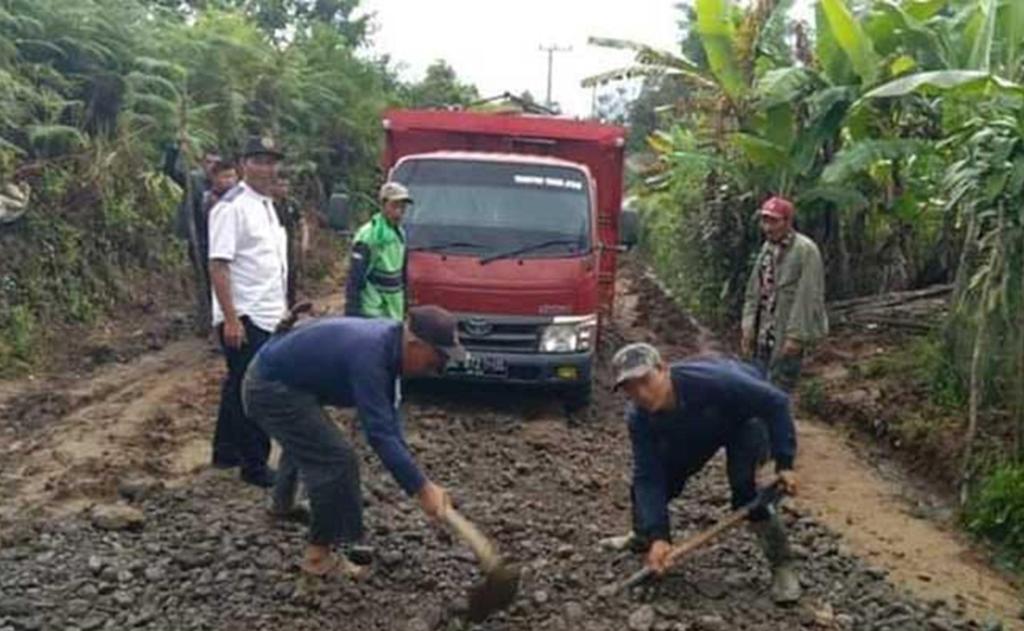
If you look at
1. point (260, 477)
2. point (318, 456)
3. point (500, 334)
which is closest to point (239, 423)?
point (260, 477)

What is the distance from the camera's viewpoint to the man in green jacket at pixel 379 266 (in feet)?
27.1

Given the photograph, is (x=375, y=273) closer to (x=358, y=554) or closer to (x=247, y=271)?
(x=247, y=271)

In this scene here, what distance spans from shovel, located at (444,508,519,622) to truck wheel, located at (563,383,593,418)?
15.7 feet

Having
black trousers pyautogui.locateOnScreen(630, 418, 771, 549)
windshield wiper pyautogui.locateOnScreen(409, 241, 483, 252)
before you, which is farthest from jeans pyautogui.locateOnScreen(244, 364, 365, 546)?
windshield wiper pyautogui.locateOnScreen(409, 241, 483, 252)

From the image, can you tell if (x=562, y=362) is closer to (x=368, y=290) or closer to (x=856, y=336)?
(x=368, y=290)

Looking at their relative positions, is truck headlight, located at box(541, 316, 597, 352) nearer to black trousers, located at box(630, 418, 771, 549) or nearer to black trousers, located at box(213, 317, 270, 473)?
black trousers, located at box(213, 317, 270, 473)

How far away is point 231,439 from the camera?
7.52 metres

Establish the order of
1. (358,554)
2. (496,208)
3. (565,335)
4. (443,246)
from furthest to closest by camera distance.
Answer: (496,208)
(443,246)
(565,335)
(358,554)

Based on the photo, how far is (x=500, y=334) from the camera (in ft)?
31.1

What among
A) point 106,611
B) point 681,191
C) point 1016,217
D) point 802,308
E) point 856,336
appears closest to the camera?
point 106,611

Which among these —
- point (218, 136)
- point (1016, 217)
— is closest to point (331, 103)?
point (218, 136)

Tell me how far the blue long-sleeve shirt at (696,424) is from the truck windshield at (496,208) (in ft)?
13.5

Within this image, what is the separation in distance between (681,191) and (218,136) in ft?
20.7

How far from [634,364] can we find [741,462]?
939 millimetres
